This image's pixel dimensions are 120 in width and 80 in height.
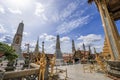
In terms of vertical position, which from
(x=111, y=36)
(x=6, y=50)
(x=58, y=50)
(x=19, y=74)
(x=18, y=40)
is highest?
(x=18, y=40)

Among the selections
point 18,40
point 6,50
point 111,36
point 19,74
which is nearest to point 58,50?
point 18,40

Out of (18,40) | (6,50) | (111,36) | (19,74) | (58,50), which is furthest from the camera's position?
(58,50)

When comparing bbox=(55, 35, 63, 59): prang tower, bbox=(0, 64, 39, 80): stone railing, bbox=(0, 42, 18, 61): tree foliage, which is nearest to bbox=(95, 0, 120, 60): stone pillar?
bbox=(0, 64, 39, 80): stone railing

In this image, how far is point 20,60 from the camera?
1755cm

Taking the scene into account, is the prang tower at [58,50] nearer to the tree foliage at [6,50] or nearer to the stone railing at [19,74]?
the stone railing at [19,74]

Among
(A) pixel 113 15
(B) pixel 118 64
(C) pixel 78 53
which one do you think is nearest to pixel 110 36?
(B) pixel 118 64

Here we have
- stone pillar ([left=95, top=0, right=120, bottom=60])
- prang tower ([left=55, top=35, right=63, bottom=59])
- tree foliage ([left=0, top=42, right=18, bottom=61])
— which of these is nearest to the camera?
tree foliage ([left=0, top=42, right=18, bottom=61])

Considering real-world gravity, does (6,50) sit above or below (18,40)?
below

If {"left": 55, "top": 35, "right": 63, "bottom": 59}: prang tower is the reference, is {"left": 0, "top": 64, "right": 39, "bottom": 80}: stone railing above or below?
below

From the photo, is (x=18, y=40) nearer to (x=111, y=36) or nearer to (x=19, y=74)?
(x=19, y=74)

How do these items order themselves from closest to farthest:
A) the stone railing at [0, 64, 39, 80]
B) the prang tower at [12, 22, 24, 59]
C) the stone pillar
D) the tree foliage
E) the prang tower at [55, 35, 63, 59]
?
the tree foliage → the stone railing at [0, 64, 39, 80] → the stone pillar → the prang tower at [12, 22, 24, 59] → the prang tower at [55, 35, 63, 59]

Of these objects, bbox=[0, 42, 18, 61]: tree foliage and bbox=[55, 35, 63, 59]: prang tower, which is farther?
bbox=[55, 35, 63, 59]: prang tower

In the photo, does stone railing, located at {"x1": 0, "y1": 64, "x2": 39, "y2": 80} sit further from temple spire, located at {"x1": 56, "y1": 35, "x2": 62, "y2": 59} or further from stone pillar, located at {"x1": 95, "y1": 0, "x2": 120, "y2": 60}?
temple spire, located at {"x1": 56, "y1": 35, "x2": 62, "y2": 59}

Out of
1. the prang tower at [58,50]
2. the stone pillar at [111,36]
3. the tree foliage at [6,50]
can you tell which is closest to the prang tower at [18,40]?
the prang tower at [58,50]
